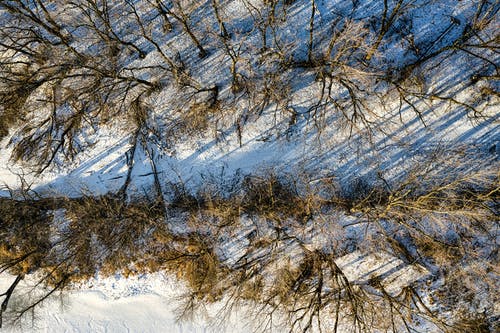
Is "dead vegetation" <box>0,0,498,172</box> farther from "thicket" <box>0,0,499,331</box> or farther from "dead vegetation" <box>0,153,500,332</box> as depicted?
"dead vegetation" <box>0,153,500,332</box>

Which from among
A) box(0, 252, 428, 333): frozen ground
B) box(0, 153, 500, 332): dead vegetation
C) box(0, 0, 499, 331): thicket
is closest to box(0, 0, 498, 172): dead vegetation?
box(0, 0, 499, 331): thicket

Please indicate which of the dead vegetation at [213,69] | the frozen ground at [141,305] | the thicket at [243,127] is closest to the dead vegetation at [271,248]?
the thicket at [243,127]

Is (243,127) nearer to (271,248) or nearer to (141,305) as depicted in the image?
(271,248)

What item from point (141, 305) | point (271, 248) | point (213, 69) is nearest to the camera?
point (271, 248)

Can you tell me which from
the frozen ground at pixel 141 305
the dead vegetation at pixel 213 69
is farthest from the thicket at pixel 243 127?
the frozen ground at pixel 141 305

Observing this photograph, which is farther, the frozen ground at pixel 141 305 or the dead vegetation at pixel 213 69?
the frozen ground at pixel 141 305

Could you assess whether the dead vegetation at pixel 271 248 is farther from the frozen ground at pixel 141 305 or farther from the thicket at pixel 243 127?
the frozen ground at pixel 141 305

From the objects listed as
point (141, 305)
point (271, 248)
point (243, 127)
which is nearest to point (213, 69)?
point (243, 127)

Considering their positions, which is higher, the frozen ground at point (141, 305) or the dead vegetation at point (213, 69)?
the dead vegetation at point (213, 69)

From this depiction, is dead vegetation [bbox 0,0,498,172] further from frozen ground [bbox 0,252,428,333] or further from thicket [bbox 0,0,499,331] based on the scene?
frozen ground [bbox 0,252,428,333]

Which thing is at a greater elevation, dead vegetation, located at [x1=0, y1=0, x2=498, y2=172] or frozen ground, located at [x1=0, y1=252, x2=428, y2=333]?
dead vegetation, located at [x1=0, y1=0, x2=498, y2=172]

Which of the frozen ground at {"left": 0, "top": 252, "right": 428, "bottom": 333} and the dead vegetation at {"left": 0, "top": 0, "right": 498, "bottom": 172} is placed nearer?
the dead vegetation at {"left": 0, "top": 0, "right": 498, "bottom": 172}

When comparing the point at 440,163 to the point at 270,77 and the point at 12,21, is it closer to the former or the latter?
the point at 270,77
